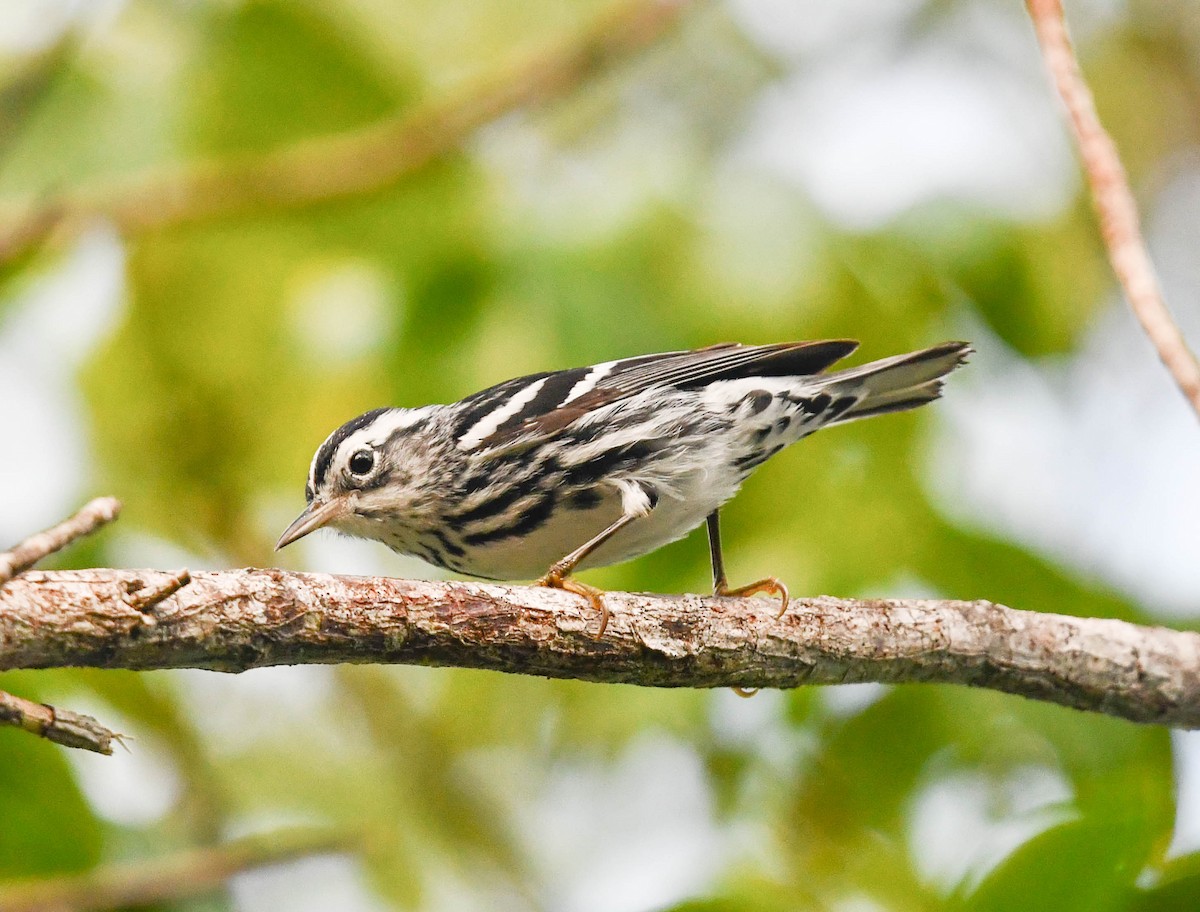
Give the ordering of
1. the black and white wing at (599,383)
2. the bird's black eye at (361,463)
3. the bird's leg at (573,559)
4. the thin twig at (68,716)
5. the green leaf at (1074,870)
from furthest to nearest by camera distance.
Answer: the bird's black eye at (361,463), the black and white wing at (599,383), the bird's leg at (573,559), the thin twig at (68,716), the green leaf at (1074,870)

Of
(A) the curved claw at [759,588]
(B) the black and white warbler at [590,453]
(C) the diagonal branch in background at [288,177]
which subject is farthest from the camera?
(C) the diagonal branch in background at [288,177]

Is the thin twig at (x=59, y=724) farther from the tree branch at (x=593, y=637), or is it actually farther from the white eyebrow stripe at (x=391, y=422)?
the white eyebrow stripe at (x=391, y=422)

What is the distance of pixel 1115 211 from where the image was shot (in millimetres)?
2934

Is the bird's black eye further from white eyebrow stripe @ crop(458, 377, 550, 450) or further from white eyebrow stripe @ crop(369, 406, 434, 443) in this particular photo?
white eyebrow stripe @ crop(458, 377, 550, 450)

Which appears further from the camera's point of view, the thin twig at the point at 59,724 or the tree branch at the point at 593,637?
the tree branch at the point at 593,637

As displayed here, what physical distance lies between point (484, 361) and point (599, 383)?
1.36 ft

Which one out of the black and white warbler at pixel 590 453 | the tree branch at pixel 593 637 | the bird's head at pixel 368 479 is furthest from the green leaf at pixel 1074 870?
the bird's head at pixel 368 479

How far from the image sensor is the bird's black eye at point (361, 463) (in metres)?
4.32

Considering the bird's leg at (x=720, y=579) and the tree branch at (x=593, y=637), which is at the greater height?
the bird's leg at (x=720, y=579)

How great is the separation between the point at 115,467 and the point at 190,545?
1.43 ft

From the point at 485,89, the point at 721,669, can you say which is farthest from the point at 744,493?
the point at 485,89

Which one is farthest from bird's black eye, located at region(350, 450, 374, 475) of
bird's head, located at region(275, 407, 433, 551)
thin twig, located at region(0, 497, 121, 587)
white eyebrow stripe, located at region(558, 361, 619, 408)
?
thin twig, located at region(0, 497, 121, 587)

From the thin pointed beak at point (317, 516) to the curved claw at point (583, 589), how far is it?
37.4 inches

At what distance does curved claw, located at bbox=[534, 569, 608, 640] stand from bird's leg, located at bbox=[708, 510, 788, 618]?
1.86 feet
